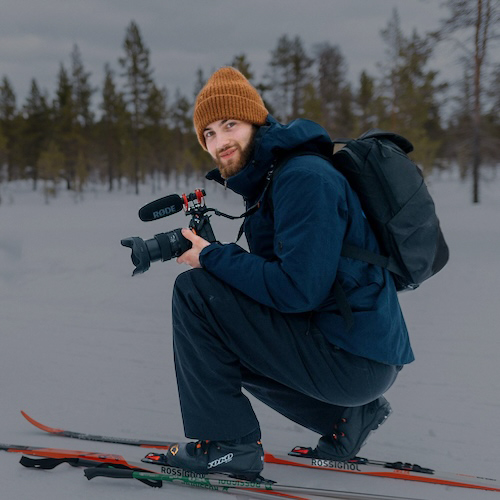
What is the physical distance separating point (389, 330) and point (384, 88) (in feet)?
87.3

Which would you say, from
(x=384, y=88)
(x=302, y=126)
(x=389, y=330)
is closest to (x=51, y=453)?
(x=389, y=330)

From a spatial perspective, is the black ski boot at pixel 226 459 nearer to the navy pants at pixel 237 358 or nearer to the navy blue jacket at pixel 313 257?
the navy pants at pixel 237 358

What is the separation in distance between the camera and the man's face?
0.56ft

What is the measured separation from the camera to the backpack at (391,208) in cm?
183

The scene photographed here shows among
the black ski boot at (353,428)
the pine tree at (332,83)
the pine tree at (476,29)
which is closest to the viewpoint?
the black ski boot at (353,428)

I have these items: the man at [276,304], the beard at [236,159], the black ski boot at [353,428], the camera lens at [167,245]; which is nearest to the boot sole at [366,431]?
the black ski boot at [353,428]

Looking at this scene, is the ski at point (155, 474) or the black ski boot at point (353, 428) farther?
the black ski boot at point (353, 428)

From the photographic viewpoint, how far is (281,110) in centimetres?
3419

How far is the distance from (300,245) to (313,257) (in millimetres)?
65

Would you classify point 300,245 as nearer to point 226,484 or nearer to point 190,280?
Result: point 190,280

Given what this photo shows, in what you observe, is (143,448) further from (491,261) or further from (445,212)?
(445,212)

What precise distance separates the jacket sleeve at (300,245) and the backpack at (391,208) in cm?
11

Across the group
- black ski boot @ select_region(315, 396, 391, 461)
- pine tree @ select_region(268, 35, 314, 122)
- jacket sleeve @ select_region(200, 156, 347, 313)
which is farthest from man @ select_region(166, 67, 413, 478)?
pine tree @ select_region(268, 35, 314, 122)

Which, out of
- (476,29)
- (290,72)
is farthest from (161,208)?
(290,72)
